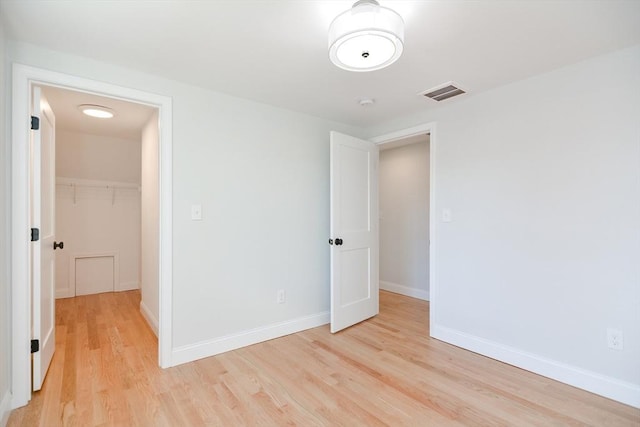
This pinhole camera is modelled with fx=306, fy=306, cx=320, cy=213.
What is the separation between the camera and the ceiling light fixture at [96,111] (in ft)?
9.92

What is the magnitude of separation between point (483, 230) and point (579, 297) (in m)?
0.79

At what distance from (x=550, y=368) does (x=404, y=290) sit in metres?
2.40

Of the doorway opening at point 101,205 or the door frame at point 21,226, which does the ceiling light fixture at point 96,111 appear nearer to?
the doorway opening at point 101,205

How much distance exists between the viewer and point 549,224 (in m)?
2.28

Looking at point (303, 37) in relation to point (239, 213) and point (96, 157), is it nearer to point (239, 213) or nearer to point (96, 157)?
point (239, 213)

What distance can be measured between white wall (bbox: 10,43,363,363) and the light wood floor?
30 centimetres

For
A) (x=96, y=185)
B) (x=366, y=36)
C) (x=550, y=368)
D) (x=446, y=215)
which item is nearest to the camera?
(x=366, y=36)

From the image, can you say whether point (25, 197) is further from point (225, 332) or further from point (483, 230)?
point (483, 230)

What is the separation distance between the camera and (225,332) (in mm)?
2682

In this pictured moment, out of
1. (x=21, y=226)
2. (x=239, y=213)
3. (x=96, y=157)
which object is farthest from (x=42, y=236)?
(x=96, y=157)

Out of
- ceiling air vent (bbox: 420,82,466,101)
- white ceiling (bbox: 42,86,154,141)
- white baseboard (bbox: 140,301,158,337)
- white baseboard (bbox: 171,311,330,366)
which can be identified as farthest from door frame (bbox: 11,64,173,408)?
ceiling air vent (bbox: 420,82,466,101)

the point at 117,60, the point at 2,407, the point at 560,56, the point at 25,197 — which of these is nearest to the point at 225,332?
the point at 2,407

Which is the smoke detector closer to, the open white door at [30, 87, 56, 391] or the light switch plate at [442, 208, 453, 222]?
the light switch plate at [442, 208, 453, 222]

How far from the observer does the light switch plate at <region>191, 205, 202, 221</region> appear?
2512mm
